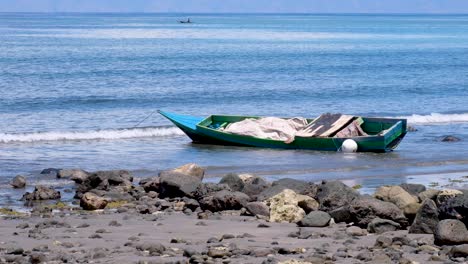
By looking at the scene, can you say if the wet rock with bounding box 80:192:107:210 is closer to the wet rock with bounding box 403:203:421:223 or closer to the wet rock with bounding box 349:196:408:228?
the wet rock with bounding box 349:196:408:228

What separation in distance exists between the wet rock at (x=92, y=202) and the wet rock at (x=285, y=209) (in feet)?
10.1

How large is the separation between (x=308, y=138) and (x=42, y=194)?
10.3 metres

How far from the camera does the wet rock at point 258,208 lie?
14.8m

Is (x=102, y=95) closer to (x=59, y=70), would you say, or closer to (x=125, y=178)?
(x=59, y=70)

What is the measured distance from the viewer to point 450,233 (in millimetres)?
11805

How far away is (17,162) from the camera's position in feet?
75.7

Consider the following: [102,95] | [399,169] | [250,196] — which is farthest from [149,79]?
[250,196]

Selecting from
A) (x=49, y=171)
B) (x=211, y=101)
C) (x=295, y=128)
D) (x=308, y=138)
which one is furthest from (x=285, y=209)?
(x=211, y=101)

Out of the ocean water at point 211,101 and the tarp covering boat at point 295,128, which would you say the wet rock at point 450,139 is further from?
the tarp covering boat at point 295,128

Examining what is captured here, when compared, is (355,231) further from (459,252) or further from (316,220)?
(459,252)

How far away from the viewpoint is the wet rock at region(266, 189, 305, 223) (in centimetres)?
1422

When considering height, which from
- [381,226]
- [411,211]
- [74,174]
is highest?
[411,211]

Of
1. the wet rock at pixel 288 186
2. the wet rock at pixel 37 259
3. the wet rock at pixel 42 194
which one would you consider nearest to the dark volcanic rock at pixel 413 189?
the wet rock at pixel 288 186

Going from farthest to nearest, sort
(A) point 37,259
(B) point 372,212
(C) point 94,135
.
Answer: (C) point 94,135, (B) point 372,212, (A) point 37,259
